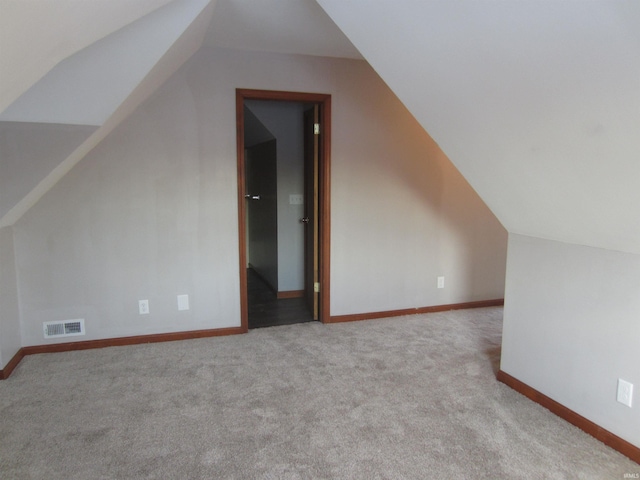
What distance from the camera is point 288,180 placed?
4996mm

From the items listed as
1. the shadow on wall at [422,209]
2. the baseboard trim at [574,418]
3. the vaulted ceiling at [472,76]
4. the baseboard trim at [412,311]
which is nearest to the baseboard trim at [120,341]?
the baseboard trim at [412,311]

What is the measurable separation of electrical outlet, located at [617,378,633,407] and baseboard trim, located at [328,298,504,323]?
7.18 feet

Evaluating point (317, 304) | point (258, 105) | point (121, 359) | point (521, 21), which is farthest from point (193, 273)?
point (521, 21)

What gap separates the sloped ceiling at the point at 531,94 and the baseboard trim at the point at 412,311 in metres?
1.81

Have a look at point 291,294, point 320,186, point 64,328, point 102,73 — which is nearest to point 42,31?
point 102,73

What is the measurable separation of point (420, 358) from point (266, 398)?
1188mm

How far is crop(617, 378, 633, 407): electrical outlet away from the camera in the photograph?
209cm

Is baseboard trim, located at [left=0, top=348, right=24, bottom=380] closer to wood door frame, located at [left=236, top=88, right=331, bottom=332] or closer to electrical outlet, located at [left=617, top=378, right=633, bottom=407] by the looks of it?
wood door frame, located at [left=236, top=88, right=331, bottom=332]

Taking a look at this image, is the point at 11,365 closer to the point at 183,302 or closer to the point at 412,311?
the point at 183,302

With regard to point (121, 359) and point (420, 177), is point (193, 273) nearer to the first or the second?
point (121, 359)

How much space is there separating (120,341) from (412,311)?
255 cm

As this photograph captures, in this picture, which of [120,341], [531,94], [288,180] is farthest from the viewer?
[288,180]

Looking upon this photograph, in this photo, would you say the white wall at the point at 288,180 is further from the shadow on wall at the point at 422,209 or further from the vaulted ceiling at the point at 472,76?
the vaulted ceiling at the point at 472,76

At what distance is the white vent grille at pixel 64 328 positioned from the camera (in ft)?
10.9
